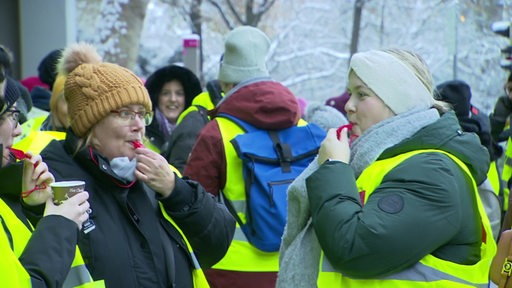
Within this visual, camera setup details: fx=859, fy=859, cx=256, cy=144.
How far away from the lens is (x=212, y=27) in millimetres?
21719

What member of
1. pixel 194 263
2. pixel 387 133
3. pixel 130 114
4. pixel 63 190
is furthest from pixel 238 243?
pixel 63 190

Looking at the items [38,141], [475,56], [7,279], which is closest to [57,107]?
[38,141]

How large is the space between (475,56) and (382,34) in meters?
2.28

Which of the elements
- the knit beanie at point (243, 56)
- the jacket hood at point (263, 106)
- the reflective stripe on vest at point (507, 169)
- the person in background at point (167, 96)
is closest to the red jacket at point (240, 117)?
the jacket hood at point (263, 106)

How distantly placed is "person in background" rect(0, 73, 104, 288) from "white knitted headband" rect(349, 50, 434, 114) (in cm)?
129

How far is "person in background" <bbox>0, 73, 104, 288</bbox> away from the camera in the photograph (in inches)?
104

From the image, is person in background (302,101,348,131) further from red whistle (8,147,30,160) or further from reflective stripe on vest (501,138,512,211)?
red whistle (8,147,30,160)

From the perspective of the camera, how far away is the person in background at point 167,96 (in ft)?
23.4

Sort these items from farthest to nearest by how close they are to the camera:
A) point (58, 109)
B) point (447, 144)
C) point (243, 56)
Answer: point (243, 56), point (58, 109), point (447, 144)

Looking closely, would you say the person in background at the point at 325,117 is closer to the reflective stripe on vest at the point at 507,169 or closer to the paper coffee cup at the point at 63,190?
the reflective stripe on vest at the point at 507,169

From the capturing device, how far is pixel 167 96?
7230mm

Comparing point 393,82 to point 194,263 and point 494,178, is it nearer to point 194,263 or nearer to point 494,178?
point 194,263

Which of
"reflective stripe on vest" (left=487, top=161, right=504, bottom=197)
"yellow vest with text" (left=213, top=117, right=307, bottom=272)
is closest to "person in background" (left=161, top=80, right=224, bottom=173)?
"yellow vest with text" (left=213, top=117, right=307, bottom=272)

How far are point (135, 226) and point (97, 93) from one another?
24.0 inches
